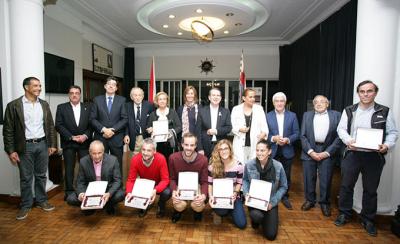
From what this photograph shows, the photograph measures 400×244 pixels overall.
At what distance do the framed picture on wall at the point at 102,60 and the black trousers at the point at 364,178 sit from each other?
6017 millimetres

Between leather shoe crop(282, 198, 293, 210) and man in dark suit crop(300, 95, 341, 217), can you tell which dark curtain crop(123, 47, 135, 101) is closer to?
leather shoe crop(282, 198, 293, 210)

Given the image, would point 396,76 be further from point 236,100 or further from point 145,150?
point 236,100

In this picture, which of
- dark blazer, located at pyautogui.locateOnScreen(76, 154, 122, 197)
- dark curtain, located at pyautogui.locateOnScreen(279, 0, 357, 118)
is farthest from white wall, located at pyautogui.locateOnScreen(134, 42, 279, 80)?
dark blazer, located at pyautogui.locateOnScreen(76, 154, 122, 197)

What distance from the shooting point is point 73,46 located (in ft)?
17.8

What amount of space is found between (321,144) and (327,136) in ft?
0.38

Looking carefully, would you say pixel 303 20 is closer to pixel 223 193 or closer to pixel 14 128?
pixel 223 193

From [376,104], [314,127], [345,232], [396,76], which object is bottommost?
[345,232]

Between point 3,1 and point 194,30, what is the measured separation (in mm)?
3286

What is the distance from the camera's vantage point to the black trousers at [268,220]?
233 cm

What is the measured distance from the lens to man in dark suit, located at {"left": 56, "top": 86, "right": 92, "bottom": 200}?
123 inches

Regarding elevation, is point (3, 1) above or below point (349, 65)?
above

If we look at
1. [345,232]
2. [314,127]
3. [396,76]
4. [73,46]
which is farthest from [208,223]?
[73,46]

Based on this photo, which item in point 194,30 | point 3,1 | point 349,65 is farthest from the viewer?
point 194,30

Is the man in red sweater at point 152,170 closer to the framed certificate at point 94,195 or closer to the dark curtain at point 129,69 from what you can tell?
the framed certificate at point 94,195
